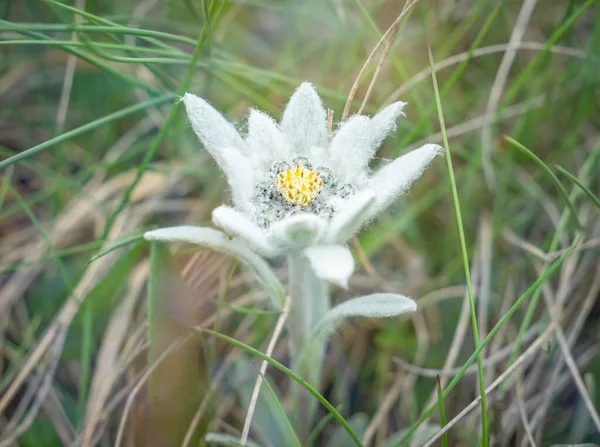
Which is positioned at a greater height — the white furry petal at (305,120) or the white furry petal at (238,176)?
the white furry petal at (305,120)

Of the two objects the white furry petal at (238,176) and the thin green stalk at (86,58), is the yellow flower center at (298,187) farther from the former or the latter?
the thin green stalk at (86,58)

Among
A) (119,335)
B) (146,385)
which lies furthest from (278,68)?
(146,385)

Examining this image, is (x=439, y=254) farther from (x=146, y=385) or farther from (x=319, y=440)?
(x=146, y=385)

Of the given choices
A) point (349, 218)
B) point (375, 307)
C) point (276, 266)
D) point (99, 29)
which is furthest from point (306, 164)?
point (276, 266)

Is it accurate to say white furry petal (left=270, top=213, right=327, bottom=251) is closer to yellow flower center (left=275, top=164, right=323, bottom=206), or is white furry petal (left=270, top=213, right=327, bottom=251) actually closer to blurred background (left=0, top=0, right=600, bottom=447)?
yellow flower center (left=275, top=164, right=323, bottom=206)

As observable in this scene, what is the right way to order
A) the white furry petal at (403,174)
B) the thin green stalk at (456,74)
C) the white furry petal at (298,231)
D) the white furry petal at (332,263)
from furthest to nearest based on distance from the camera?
the thin green stalk at (456,74) < the white furry petal at (403,174) < the white furry petal at (298,231) < the white furry petal at (332,263)

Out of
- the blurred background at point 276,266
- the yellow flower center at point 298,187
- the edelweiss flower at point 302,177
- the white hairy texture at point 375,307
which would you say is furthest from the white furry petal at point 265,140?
the white hairy texture at point 375,307

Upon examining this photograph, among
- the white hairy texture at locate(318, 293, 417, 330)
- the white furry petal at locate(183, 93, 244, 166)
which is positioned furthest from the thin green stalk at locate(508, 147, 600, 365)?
the white furry petal at locate(183, 93, 244, 166)

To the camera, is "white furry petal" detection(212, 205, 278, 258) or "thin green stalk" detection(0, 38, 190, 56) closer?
"white furry petal" detection(212, 205, 278, 258)
